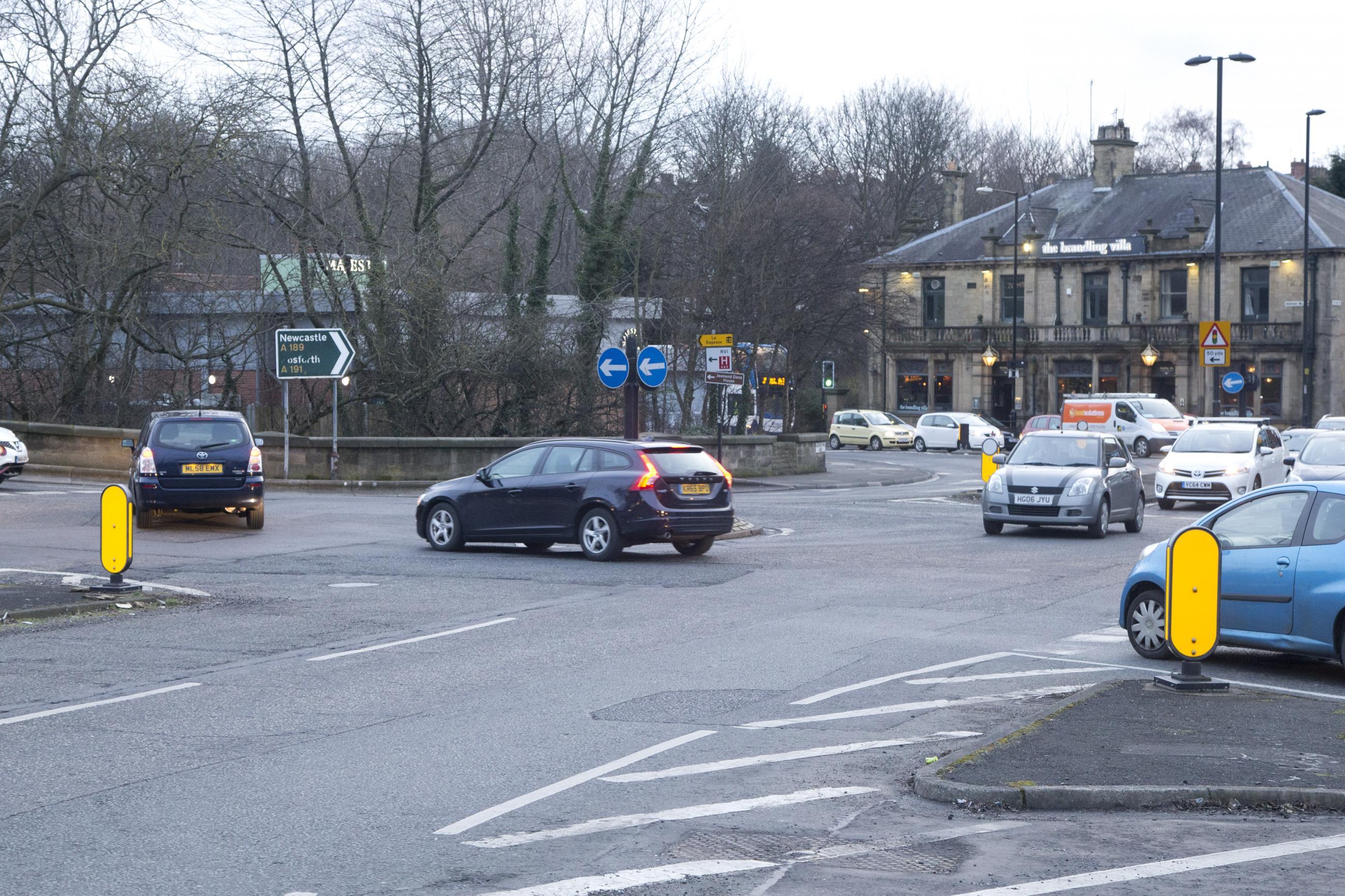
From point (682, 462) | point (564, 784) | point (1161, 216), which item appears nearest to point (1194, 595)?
point (564, 784)

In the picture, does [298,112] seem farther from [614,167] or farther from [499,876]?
[499,876]

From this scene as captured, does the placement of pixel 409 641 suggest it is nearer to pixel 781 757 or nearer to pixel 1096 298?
pixel 781 757

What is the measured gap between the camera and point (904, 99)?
8431 centimetres

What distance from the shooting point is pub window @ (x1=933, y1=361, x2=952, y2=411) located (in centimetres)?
7581

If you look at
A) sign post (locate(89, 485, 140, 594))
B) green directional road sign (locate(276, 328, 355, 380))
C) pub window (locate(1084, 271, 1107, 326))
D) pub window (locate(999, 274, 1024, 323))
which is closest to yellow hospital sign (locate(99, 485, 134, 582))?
sign post (locate(89, 485, 140, 594))

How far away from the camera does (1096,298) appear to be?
71.8 meters

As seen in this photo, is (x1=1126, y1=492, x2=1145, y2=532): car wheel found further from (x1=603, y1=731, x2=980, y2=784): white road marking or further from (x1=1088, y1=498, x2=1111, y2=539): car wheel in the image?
(x1=603, y1=731, x2=980, y2=784): white road marking

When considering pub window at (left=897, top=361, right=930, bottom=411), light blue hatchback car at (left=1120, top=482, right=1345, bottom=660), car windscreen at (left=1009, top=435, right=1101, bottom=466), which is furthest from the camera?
pub window at (left=897, top=361, right=930, bottom=411)

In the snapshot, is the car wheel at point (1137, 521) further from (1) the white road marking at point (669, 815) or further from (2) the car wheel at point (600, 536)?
(1) the white road marking at point (669, 815)

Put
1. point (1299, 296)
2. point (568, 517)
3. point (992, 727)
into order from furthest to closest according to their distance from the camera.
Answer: point (1299, 296)
point (568, 517)
point (992, 727)

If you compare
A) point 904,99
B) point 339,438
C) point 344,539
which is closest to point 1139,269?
point 904,99

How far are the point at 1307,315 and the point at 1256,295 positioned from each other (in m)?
6.21

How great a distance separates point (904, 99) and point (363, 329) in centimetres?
5592

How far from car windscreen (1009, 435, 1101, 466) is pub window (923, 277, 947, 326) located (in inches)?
2071
